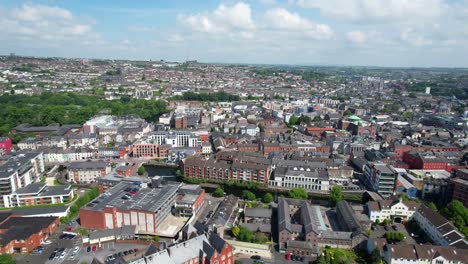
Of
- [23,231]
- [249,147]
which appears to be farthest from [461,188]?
[23,231]

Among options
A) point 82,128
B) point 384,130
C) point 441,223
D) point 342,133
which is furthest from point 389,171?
point 82,128

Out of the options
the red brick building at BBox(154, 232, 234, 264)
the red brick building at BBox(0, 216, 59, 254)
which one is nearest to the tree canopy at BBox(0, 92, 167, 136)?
the red brick building at BBox(0, 216, 59, 254)

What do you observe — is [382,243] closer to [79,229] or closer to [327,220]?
[327,220]

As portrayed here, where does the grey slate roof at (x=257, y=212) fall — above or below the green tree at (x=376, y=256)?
below

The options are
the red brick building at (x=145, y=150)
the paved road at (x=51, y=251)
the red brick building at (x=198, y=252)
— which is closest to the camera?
the red brick building at (x=198, y=252)

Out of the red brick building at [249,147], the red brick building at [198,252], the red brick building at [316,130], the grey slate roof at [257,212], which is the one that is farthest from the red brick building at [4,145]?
the red brick building at [316,130]

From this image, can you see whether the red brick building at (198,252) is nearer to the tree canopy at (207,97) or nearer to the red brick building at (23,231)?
the red brick building at (23,231)

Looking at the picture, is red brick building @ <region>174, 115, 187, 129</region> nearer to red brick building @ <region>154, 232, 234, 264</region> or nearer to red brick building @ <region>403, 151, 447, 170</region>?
red brick building @ <region>403, 151, 447, 170</region>

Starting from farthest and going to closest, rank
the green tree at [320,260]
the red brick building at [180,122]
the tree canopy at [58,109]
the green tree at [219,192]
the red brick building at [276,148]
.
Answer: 1. the red brick building at [180,122]
2. the tree canopy at [58,109]
3. the red brick building at [276,148]
4. the green tree at [219,192]
5. the green tree at [320,260]

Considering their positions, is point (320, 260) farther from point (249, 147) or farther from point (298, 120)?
point (298, 120)
